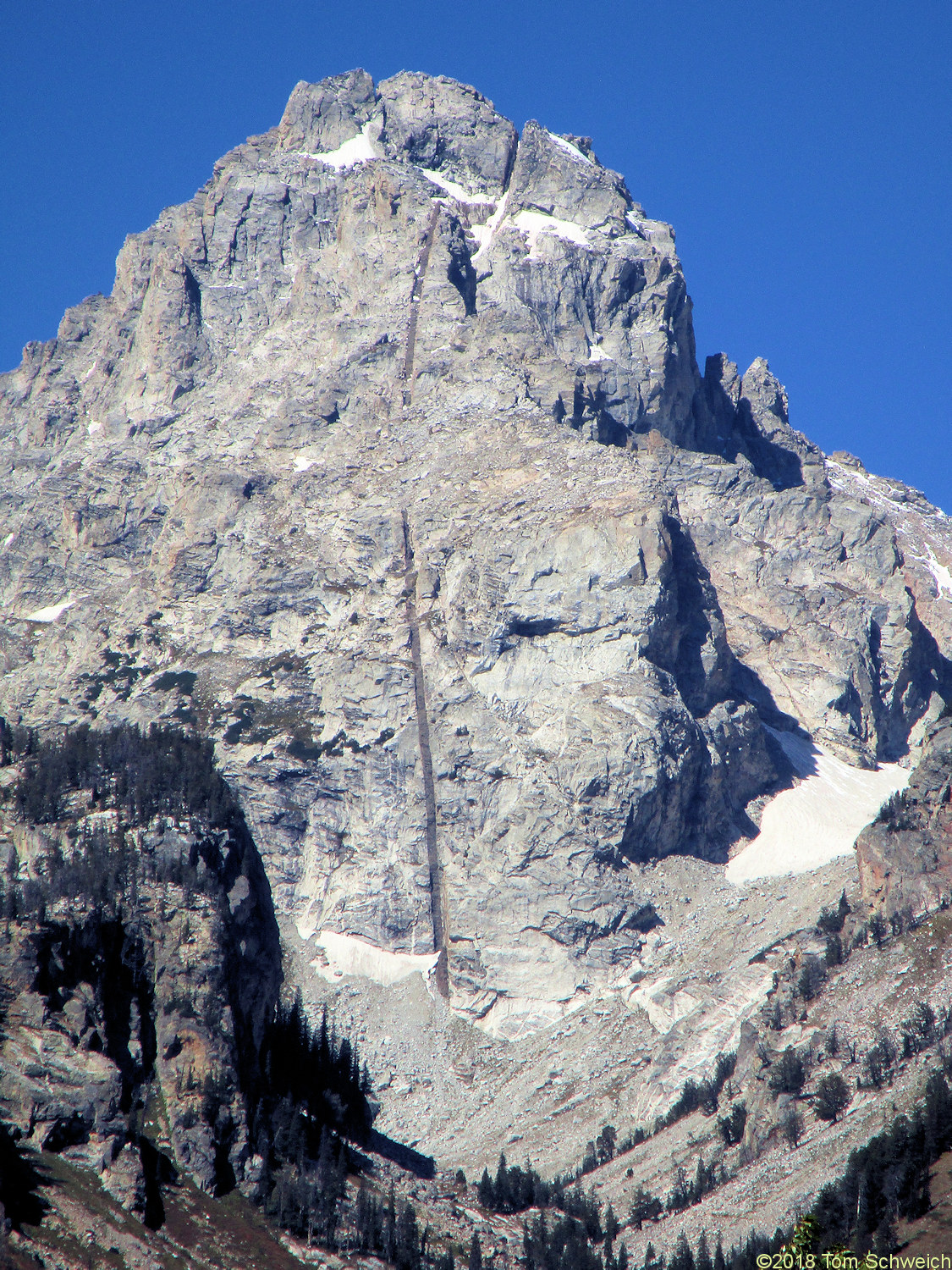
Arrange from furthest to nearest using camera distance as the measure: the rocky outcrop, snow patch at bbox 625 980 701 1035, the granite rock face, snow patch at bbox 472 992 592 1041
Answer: snow patch at bbox 472 992 592 1041, snow patch at bbox 625 980 701 1035, the rocky outcrop, the granite rock face

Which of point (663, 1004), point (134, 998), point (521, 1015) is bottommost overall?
point (134, 998)

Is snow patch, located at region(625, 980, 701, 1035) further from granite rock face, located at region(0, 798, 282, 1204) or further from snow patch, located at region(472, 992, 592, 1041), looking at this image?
granite rock face, located at region(0, 798, 282, 1204)

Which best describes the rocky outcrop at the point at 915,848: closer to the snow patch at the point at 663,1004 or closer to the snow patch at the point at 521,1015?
the snow patch at the point at 663,1004

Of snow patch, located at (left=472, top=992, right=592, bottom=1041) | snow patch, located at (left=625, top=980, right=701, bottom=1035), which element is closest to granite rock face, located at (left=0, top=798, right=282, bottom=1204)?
snow patch, located at (left=472, top=992, right=592, bottom=1041)

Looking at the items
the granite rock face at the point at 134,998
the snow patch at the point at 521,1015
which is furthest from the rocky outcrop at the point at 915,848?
the granite rock face at the point at 134,998

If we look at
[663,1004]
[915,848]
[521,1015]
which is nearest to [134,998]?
[521,1015]

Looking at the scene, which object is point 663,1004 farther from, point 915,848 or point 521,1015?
point 915,848

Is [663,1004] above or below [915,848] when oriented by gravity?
below

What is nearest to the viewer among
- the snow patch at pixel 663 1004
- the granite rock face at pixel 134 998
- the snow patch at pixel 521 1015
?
the granite rock face at pixel 134 998

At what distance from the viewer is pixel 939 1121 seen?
11094cm

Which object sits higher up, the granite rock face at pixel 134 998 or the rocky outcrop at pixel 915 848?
the rocky outcrop at pixel 915 848

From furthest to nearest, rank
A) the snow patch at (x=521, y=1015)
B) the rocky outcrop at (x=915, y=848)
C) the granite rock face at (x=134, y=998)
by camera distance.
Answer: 1. the snow patch at (x=521, y=1015)
2. the rocky outcrop at (x=915, y=848)
3. the granite rock face at (x=134, y=998)

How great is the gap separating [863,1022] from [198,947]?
65814 mm

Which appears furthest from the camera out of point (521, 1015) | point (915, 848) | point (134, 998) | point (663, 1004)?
point (521, 1015)
